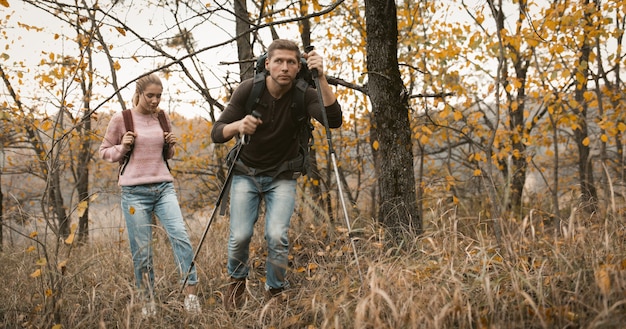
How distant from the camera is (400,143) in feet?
13.6

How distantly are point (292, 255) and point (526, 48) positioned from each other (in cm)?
701

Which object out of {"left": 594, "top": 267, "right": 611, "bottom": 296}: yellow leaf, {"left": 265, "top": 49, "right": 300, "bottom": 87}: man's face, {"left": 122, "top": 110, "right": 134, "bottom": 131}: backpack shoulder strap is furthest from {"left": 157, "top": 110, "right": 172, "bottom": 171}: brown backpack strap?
{"left": 594, "top": 267, "right": 611, "bottom": 296}: yellow leaf

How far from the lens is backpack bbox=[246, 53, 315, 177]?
358 cm

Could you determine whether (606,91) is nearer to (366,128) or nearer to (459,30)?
(459,30)

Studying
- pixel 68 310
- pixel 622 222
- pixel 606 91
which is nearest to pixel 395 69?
pixel 622 222

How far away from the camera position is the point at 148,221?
4.03 metres

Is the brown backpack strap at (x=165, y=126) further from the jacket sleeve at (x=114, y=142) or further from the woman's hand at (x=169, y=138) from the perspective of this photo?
the jacket sleeve at (x=114, y=142)

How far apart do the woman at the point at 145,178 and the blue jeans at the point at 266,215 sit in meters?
0.47

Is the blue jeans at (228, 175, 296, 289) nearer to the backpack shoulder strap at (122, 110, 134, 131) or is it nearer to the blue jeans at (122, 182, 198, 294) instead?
the blue jeans at (122, 182, 198, 294)

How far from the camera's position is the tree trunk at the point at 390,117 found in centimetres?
412

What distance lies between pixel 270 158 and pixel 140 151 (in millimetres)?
1199

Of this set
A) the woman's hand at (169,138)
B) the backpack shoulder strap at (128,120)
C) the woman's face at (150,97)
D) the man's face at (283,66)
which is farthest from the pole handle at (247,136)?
the backpack shoulder strap at (128,120)

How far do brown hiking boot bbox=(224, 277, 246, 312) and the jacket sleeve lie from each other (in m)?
1.40

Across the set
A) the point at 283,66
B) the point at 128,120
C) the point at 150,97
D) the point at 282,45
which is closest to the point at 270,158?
the point at 283,66
